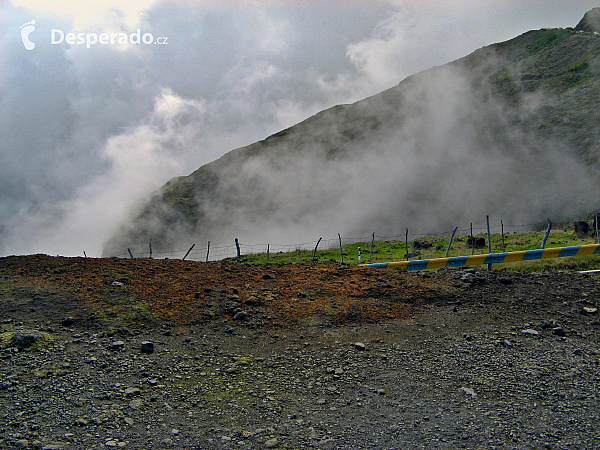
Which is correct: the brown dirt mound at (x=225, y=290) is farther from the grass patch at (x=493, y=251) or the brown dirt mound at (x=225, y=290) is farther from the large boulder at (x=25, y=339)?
the grass patch at (x=493, y=251)

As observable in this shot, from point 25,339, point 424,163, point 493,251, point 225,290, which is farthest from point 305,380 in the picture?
point 424,163

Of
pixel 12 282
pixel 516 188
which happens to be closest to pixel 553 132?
pixel 516 188

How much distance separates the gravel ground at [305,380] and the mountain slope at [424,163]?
191 ft

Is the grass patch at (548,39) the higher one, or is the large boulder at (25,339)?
the grass patch at (548,39)

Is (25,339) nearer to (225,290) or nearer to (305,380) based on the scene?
(225,290)

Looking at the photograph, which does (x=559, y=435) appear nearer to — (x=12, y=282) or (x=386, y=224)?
(x=12, y=282)

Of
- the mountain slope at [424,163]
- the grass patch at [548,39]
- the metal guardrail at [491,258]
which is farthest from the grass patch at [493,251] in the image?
the grass patch at [548,39]

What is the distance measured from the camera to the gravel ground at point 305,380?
5.75 m

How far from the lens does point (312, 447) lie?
550cm

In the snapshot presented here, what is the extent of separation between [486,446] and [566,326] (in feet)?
17.1

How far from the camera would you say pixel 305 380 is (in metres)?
7.29

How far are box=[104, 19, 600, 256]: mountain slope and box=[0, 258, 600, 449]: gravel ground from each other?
2297 inches

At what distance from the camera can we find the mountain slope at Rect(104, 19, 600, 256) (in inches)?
2840

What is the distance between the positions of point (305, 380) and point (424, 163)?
8823 cm
